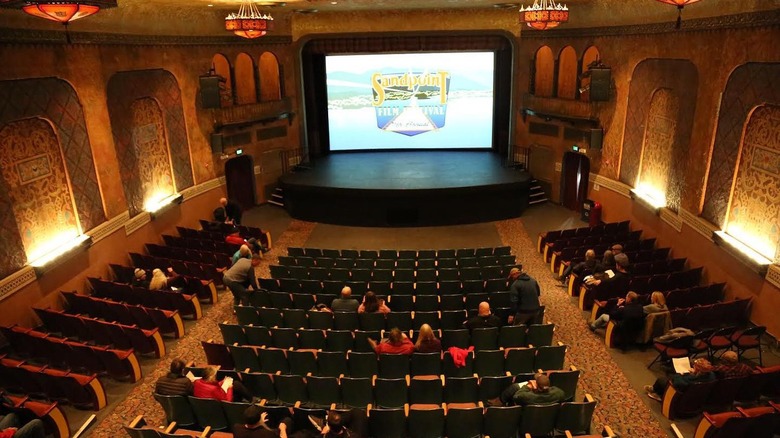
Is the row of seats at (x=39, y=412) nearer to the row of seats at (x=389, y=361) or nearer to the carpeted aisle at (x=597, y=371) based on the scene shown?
the row of seats at (x=389, y=361)

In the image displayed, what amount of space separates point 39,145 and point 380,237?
8.07 meters

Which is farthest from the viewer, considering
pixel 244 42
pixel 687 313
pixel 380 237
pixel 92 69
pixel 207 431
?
pixel 244 42

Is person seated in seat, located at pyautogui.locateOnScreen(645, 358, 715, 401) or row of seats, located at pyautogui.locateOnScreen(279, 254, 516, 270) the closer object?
person seated in seat, located at pyautogui.locateOnScreen(645, 358, 715, 401)

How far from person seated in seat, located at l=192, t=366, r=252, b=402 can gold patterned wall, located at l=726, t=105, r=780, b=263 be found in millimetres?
8118

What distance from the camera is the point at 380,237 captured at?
1449 cm

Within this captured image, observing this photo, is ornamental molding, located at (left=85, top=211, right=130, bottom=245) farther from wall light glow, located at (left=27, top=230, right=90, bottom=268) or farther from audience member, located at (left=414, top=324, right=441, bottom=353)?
audience member, located at (left=414, top=324, right=441, bottom=353)

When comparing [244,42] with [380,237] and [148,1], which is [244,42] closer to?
[148,1]

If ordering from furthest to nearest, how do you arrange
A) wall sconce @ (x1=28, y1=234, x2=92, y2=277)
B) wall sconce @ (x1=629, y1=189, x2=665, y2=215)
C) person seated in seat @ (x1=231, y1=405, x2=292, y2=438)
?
wall sconce @ (x1=629, y1=189, x2=665, y2=215) → wall sconce @ (x1=28, y1=234, x2=92, y2=277) → person seated in seat @ (x1=231, y1=405, x2=292, y2=438)

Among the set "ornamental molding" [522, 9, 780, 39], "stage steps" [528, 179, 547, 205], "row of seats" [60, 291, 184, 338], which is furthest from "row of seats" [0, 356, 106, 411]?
"stage steps" [528, 179, 547, 205]

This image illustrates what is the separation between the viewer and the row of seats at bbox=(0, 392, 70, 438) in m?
5.90

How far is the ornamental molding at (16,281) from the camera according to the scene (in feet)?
26.6

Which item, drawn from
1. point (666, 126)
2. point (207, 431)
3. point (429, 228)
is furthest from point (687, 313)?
point (429, 228)

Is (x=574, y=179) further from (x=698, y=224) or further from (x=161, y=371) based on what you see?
(x=161, y=371)

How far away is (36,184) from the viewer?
9.21 meters
